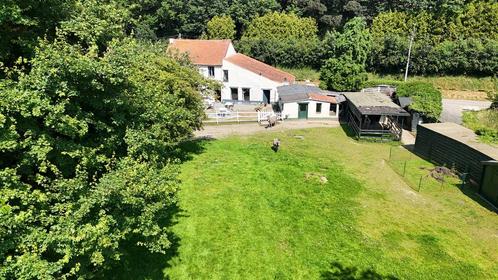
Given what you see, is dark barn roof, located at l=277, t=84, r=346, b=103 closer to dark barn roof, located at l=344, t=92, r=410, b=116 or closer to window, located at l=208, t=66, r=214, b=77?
dark barn roof, located at l=344, t=92, r=410, b=116

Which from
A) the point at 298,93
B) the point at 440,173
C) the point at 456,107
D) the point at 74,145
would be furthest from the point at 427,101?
the point at 74,145

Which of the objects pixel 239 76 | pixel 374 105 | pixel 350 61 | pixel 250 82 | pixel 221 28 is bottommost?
pixel 374 105

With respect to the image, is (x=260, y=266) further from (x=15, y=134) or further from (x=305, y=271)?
(x=15, y=134)

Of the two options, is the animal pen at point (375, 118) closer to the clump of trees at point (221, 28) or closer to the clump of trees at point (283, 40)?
the clump of trees at point (283, 40)

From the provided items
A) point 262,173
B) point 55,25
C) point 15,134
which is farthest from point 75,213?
point 262,173

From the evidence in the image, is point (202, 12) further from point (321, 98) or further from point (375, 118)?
point (375, 118)

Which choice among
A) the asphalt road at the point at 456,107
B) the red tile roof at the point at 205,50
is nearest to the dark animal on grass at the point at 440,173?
the asphalt road at the point at 456,107

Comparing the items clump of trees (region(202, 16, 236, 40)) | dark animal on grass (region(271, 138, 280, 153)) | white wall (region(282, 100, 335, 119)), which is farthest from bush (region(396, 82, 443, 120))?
clump of trees (region(202, 16, 236, 40))
